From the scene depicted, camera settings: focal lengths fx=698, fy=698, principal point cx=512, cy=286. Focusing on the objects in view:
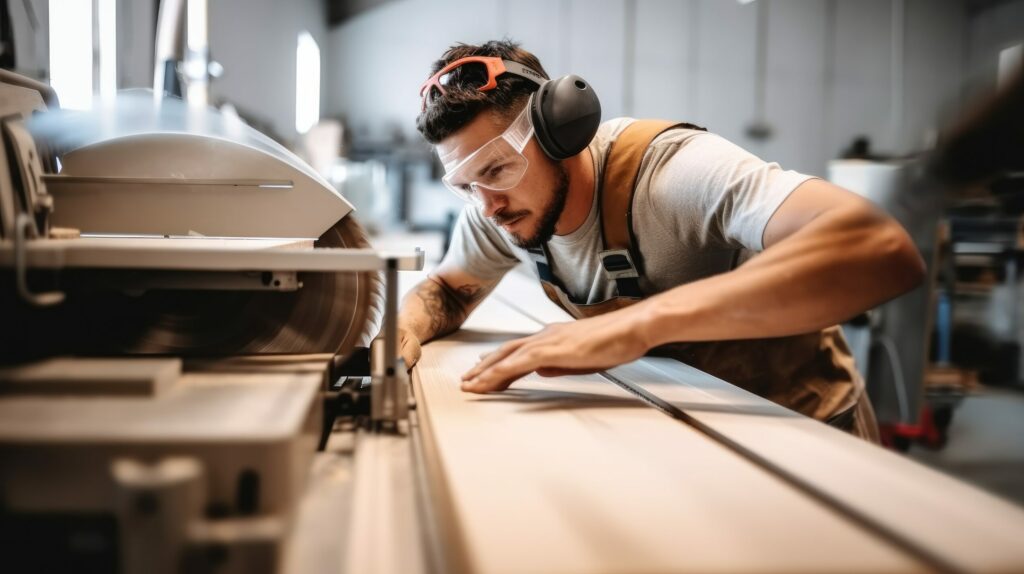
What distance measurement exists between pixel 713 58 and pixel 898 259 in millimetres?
6459

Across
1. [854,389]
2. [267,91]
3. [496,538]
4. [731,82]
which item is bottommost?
[854,389]

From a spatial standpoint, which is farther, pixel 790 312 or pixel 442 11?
pixel 442 11

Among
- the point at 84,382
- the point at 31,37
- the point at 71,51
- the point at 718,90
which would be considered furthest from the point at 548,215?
the point at 718,90

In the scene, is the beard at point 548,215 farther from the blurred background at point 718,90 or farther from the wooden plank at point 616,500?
the blurred background at point 718,90

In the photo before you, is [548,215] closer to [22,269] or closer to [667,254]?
[667,254]

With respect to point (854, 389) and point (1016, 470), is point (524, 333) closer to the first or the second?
point (854, 389)

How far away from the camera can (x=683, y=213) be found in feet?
4.27

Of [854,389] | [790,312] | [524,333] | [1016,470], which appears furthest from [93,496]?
[1016,470]

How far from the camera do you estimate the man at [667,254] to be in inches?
38.8

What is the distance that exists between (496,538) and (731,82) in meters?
7.13

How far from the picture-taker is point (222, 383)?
2.42 ft

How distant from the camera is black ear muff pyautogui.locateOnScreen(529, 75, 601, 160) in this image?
4.29ft

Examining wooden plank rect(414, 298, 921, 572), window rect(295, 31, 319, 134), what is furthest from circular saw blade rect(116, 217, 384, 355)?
window rect(295, 31, 319, 134)

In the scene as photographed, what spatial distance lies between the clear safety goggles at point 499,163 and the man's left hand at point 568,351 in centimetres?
45
